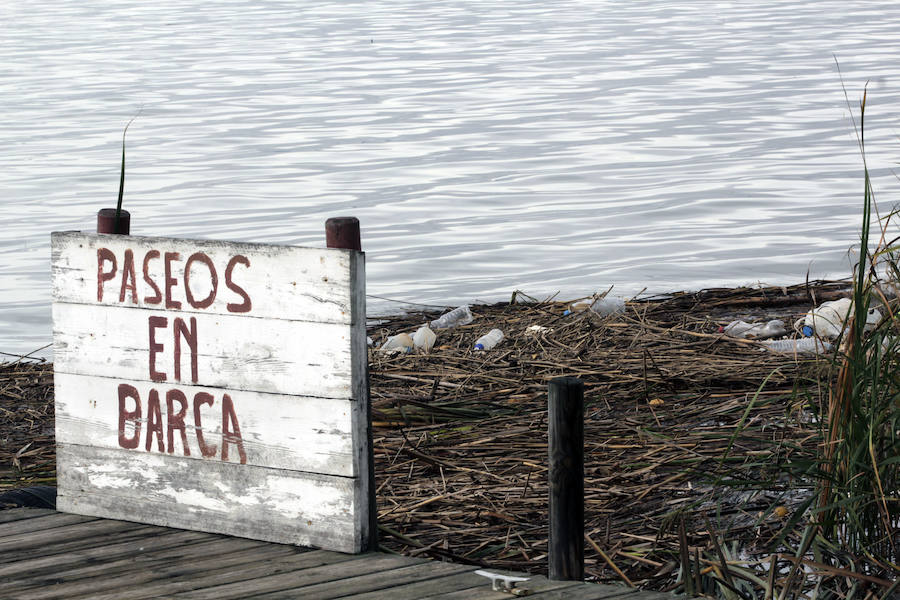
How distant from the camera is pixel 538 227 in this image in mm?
13969

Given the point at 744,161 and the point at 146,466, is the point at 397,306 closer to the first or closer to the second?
the point at 146,466

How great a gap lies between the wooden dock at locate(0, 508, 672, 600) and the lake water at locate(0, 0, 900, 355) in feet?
14.0

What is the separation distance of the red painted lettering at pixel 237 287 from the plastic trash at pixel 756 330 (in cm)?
388

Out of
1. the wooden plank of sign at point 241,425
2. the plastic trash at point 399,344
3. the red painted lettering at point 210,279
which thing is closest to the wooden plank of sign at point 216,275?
the red painted lettering at point 210,279

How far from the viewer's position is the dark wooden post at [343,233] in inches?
176

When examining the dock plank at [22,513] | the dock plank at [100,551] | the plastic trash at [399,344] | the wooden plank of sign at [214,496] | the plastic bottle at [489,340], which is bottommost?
the dock plank at [100,551]

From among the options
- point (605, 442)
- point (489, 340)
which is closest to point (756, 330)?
point (489, 340)

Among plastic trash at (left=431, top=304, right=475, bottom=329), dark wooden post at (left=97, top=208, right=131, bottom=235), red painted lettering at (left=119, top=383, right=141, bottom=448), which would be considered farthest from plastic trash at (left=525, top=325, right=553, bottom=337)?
red painted lettering at (left=119, top=383, right=141, bottom=448)

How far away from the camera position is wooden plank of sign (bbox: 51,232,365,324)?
14.6 ft

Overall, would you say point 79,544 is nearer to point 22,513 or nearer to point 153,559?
point 153,559

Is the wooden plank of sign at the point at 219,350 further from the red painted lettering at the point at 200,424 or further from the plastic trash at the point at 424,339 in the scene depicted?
the plastic trash at the point at 424,339

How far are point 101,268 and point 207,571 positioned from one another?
3.79 ft

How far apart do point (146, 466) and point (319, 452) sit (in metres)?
0.70

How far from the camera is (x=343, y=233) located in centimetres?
448
